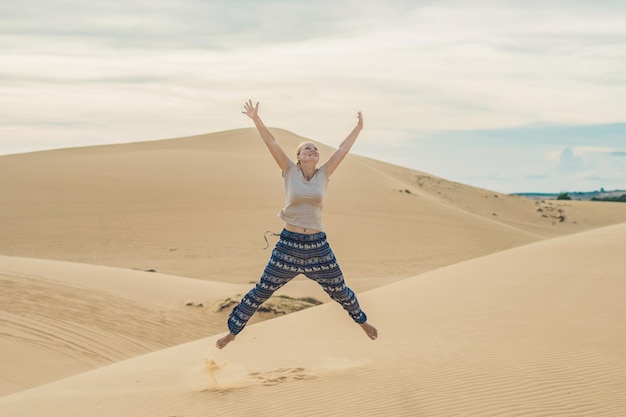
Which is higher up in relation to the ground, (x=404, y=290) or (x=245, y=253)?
(x=245, y=253)

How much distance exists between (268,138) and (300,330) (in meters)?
4.93

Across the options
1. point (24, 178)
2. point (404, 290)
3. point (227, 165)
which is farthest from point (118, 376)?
point (227, 165)

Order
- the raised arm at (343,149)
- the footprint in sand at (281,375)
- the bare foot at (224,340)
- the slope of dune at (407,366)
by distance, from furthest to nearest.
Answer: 1. the footprint in sand at (281,375)
2. the bare foot at (224,340)
3. the slope of dune at (407,366)
4. the raised arm at (343,149)

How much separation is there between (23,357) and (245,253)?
18216 mm

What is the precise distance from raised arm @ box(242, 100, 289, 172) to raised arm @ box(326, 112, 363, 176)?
393 mm

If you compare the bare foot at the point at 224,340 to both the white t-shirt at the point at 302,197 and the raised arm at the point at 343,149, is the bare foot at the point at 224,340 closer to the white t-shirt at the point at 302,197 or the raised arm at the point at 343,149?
the white t-shirt at the point at 302,197

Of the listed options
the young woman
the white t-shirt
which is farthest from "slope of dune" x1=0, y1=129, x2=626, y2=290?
the white t-shirt

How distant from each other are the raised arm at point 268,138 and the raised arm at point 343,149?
1.29 ft

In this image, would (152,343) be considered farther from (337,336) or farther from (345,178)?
(345,178)

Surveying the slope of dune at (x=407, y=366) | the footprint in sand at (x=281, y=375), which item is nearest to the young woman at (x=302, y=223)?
the slope of dune at (x=407, y=366)

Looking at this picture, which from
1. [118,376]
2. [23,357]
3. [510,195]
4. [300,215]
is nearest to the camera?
[300,215]

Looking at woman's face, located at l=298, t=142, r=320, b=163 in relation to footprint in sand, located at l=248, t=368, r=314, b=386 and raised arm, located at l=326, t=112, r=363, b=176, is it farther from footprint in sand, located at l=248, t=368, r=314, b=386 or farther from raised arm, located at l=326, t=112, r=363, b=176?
footprint in sand, located at l=248, t=368, r=314, b=386

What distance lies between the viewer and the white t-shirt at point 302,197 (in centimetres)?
626

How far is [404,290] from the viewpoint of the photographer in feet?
44.9
